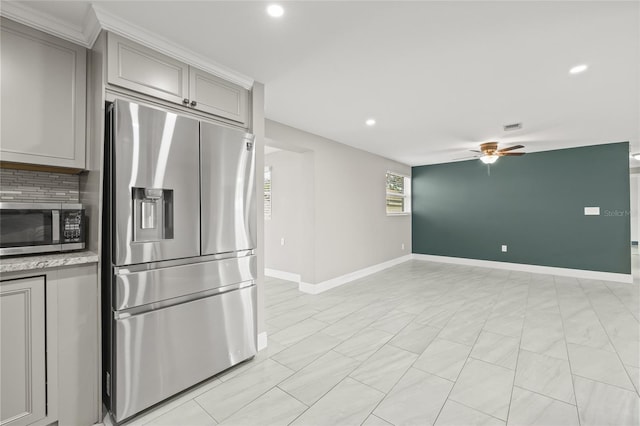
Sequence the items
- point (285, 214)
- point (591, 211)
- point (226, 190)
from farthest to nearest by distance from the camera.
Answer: point (285, 214) → point (591, 211) → point (226, 190)

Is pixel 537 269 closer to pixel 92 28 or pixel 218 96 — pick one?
pixel 218 96

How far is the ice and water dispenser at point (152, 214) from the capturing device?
1760 millimetres

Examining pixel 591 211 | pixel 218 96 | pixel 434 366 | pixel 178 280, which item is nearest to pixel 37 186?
pixel 178 280

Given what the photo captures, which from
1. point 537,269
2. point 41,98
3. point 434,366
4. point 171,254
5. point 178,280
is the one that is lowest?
point 434,366

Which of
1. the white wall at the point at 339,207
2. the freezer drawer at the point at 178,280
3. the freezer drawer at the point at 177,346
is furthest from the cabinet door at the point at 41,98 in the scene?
the white wall at the point at 339,207

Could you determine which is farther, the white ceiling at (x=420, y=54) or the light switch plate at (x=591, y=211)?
the light switch plate at (x=591, y=211)

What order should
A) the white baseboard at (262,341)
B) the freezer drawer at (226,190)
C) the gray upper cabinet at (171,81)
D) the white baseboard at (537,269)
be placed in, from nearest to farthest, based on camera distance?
the gray upper cabinet at (171,81)
the freezer drawer at (226,190)
the white baseboard at (262,341)
the white baseboard at (537,269)

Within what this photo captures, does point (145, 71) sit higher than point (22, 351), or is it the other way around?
point (145, 71)

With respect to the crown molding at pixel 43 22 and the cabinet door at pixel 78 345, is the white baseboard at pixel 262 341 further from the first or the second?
the crown molding at pixel 43 22

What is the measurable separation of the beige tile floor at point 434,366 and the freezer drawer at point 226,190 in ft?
3.44

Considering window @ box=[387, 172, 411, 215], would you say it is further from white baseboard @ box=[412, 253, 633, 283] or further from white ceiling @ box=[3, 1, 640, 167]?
white ceiling @ box=[3, 1, 640, 167]

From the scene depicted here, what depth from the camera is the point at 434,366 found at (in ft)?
7.33

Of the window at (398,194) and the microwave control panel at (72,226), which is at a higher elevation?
the window at (398,194)

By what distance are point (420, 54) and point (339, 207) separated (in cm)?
292
